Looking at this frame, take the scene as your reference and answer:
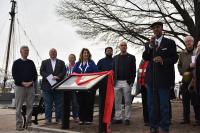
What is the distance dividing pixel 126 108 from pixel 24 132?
2.30 m

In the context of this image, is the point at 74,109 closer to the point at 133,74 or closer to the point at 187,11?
the point at 133,74

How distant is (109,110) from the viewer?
26.3 feet

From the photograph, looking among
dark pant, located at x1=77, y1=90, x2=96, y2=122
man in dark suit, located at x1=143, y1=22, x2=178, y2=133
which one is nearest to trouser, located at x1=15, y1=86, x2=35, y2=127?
dark pant, located at x1=77, y1=90, x2=96, y2=122

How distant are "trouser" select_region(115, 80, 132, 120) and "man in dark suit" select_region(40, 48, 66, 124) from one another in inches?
62.3

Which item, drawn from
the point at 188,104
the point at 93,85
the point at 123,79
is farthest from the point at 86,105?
the point at 188,104

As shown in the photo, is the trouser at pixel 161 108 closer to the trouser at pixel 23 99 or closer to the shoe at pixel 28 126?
the shoe at pixel 28 126

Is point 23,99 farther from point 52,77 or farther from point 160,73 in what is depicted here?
point 160,73

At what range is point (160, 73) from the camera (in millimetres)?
6949

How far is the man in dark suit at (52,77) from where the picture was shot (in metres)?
9.95

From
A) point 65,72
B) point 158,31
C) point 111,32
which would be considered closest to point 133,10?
point 111,32

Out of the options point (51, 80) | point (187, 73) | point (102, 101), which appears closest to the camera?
point (102, 101)

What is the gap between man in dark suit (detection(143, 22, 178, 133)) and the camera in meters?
6.86

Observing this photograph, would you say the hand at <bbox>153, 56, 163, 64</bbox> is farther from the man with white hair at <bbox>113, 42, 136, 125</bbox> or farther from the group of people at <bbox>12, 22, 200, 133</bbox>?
the man with white hair at <bbox>113, 42, 136, 125</bbox>

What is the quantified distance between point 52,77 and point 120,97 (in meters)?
1.81
